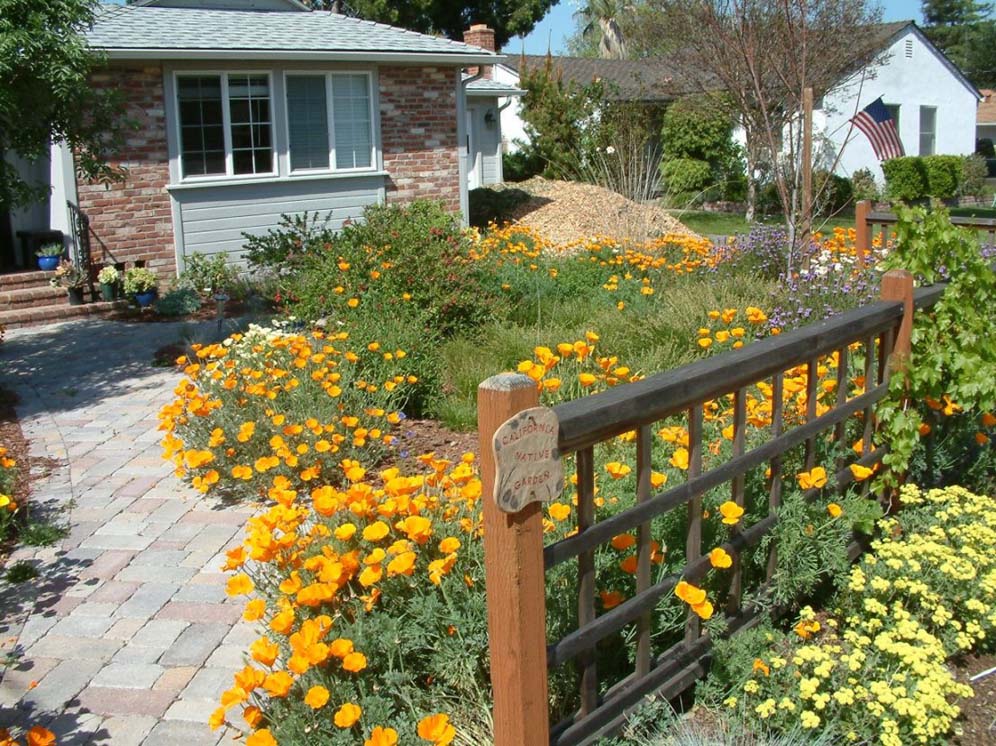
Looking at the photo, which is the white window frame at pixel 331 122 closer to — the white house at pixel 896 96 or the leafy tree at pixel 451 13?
the white house at pixel 896 96

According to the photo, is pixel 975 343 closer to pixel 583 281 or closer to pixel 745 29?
pixel 583 281

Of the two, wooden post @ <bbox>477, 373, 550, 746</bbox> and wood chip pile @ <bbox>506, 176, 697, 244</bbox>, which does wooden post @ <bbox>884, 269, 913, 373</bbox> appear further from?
wood chip pile @ <bbox>506, 176, 697, 244</bbox>

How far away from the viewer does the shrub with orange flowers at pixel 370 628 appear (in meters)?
2.71

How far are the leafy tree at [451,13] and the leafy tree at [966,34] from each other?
35.5 m

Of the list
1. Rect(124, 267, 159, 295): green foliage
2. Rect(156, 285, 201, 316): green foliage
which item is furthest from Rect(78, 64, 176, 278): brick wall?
Rect(156, 285, 201, 316): green foliage

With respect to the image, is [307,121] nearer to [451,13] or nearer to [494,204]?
[494,204]

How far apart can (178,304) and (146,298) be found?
2.00ft

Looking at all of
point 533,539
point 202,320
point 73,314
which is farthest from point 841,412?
point 73,314

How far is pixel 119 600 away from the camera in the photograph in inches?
162

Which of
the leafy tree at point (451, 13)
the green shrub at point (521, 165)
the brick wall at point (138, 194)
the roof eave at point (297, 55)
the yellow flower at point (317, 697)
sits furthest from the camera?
the leafy tree at point (451, 13)

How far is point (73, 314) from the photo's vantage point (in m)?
11.2

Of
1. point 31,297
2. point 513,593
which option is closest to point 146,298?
point 31,297

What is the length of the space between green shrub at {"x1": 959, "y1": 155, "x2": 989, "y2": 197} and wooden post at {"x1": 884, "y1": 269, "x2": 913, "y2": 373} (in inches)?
1025

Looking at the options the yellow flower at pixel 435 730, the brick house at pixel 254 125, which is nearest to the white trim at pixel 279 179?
the brick house at pixel 254 125
